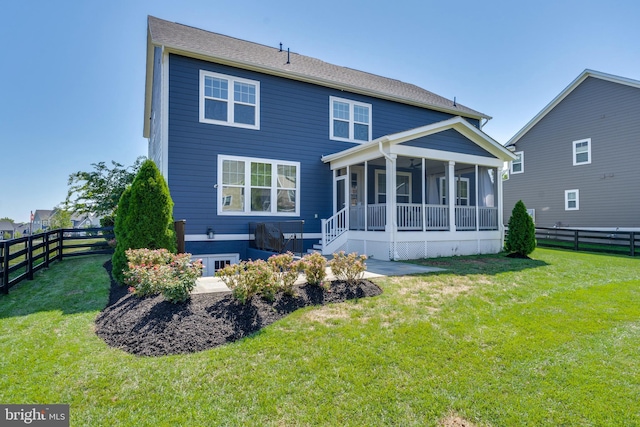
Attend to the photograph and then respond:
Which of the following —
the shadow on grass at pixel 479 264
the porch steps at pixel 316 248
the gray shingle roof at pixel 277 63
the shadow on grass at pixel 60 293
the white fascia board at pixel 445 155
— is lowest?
the shadow on grass at pixel 60 293

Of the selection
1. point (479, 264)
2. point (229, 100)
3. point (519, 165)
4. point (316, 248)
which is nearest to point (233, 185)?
point (229, 100)

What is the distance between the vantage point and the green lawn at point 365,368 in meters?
2.75

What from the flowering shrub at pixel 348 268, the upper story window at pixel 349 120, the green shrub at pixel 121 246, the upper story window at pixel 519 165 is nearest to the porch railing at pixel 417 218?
the upper story window at pixel 349 120

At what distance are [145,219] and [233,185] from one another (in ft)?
14.1

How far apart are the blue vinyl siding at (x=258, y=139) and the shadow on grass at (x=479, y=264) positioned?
151 inches

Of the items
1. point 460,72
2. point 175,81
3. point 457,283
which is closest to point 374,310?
point 457,283

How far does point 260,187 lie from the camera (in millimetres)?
11250

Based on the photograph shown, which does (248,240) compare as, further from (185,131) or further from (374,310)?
(374,310)

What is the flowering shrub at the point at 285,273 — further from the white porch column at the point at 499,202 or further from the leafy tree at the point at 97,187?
the leafy tree at the point at 97,187

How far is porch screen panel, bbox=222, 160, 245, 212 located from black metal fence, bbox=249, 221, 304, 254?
30.7 inches

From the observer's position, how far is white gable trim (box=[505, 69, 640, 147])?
15.9 metres

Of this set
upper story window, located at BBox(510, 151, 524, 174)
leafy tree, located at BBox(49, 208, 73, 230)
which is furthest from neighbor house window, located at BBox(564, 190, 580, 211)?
leafy tree, located at BBox(49, 208, 73, 230)

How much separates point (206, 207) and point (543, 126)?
752 inches

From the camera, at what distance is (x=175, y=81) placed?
10.0 m
